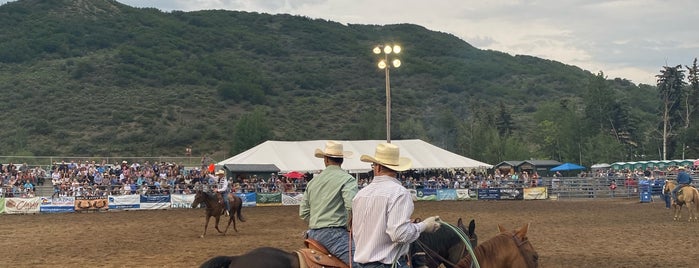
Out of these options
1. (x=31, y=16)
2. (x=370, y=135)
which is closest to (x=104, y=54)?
(x=31, y=16)

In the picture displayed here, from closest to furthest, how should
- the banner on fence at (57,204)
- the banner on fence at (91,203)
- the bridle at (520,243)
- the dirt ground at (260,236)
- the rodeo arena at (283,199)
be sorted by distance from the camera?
the bridle at (520,243), the dirt ground at (260,236), the rodeo arena at (283,199), the banner on fence at (57,204), the banner on fence at (91,203)

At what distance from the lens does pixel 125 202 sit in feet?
104

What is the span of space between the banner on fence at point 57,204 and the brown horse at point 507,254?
2792 cm

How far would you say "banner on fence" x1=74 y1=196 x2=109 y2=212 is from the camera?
1212 inches

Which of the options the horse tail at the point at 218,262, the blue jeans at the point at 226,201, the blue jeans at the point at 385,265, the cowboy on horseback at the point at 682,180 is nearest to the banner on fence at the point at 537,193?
the cowboy on horseback at the point at 682,180

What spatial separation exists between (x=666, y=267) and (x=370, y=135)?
2272 inches

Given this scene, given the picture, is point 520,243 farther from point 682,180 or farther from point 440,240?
point 682,180

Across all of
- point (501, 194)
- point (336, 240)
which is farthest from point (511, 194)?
point (336, 240)

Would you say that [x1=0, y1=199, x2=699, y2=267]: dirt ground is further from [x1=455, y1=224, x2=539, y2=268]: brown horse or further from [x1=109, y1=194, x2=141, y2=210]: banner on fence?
[x1=455, y1=224, x2=539, y2=268]: brown horse

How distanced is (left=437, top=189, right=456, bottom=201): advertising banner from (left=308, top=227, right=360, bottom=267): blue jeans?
31620mm

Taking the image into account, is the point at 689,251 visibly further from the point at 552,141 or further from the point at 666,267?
the point at 552,141

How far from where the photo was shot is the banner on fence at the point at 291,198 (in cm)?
3509

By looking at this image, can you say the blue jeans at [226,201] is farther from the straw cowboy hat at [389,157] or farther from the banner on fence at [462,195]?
the banner on fence at [462,195]

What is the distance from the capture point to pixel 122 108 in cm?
7425
